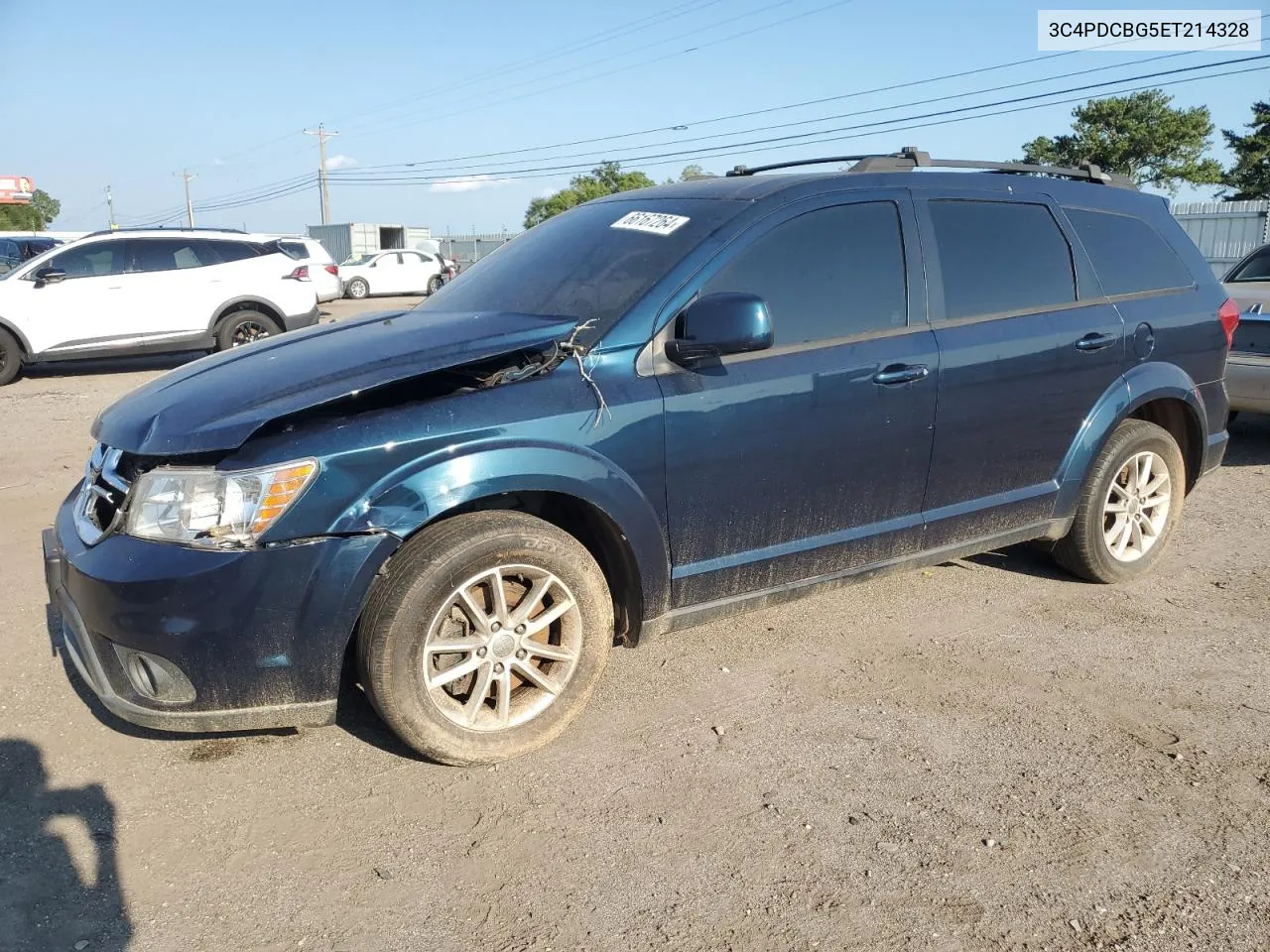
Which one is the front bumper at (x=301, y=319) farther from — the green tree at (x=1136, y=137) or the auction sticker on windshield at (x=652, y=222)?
the green tree at (x=1136, y=137)

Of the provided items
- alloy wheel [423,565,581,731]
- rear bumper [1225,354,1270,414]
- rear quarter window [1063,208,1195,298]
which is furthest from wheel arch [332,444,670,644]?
rear bumper [1225,354,1270,414]

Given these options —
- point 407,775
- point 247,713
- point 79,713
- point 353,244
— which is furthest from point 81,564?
point 353,244

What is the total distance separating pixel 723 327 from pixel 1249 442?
6799mm

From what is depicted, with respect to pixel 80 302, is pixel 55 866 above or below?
below

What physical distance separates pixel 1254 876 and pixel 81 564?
3.29 metres

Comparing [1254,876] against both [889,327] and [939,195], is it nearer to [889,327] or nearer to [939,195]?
[889,327]

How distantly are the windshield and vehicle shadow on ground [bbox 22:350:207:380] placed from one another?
31.9ft

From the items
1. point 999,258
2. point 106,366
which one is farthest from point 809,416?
point 106,366

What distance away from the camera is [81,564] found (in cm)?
287

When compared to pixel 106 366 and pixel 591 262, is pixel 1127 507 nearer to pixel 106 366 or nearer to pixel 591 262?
pixel 591 262

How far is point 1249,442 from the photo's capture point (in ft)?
26.5

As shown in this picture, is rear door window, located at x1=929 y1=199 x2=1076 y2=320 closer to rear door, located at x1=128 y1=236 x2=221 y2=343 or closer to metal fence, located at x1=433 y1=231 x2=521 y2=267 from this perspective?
rear door, located at x1=128 y1=236 x2=221 y2=343

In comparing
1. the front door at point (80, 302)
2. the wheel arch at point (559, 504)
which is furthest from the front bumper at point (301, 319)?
the wheel arch at point (559, 504)

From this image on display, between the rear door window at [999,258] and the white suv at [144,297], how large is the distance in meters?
10.4
